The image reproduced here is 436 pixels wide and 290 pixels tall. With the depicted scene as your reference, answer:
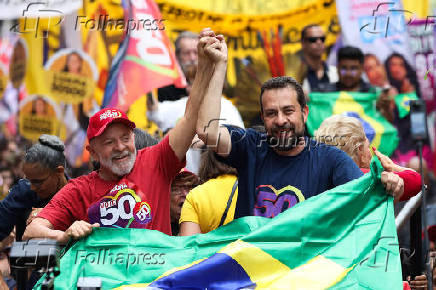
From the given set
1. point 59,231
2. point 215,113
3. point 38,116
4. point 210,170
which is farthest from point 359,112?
point 59,231

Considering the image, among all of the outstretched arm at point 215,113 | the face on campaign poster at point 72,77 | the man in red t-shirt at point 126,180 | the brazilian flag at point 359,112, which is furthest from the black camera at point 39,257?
the face on campaign poster at point 72,77

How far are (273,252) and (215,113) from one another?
0.81 m

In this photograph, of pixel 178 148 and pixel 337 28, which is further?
pixel 337 28

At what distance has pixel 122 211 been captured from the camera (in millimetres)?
4055

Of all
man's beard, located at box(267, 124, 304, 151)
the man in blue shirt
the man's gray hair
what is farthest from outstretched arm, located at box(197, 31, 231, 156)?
the man's gray hair

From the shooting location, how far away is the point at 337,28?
302 inches

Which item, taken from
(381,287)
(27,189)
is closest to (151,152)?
(27,189)

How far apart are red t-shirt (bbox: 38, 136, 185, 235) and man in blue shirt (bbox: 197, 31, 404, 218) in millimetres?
355

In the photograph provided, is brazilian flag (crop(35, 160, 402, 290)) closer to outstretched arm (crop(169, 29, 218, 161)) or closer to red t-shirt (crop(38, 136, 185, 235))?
red t-shirt (crop(38, 136, 185, 235))

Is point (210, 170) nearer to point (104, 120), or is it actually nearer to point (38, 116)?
point (104, 120)

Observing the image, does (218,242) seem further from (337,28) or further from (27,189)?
(337,28)

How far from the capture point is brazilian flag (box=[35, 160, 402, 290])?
352cm

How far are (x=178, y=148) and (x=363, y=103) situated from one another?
3.54 m

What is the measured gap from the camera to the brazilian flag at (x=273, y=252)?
11.5ft
